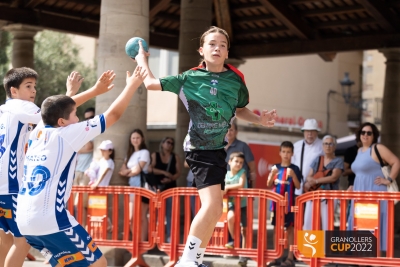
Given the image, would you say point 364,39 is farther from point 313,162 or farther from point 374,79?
point 374,79

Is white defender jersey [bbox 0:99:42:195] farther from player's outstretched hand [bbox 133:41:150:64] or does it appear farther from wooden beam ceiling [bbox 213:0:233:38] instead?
wooden beam ceiling [bbox 213:0:233:38]

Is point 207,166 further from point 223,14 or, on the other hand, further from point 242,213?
point 223,14

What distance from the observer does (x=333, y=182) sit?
12039 mm

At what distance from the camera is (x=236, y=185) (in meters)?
11.3

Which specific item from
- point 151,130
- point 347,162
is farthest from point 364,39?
point 151,130

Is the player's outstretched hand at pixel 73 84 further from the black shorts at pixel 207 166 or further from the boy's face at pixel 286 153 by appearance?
the boy's face at pixel 286 153

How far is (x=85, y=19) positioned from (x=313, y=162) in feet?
31.8

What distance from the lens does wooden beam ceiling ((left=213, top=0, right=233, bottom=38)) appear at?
20594mm

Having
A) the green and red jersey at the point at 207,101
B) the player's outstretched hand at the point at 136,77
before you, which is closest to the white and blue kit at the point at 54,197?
the player's outstretched hand at the point at 136,77

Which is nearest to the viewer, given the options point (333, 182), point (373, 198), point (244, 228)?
point (373, 198)

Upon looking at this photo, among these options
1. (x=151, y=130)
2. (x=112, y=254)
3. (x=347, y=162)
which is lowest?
(x=112, y=254)

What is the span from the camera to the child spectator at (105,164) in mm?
12047

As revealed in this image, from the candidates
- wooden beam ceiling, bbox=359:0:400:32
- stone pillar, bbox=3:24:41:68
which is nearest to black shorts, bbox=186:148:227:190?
wooden beam ceiling, bbox=359:0:400:32

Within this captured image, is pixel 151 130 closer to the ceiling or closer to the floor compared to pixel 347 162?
closer to the ceiling
